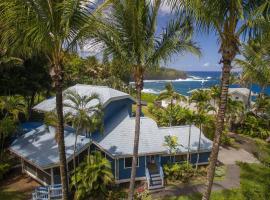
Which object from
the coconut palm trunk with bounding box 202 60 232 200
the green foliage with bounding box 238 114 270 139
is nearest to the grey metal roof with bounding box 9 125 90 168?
the coconut palm trunk with bounding box 202 60 232 200

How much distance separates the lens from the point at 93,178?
18.6m

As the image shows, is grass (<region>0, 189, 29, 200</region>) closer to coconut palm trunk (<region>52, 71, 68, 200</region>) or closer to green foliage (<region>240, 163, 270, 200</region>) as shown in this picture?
coconut palm trunk (<region>52, 71, 68, 200</region>)

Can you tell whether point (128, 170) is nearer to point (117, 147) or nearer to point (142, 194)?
point (117, 147)

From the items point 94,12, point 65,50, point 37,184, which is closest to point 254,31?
point 94,12

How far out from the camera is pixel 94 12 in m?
11.3

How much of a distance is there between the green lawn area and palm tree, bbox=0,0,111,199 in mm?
13609

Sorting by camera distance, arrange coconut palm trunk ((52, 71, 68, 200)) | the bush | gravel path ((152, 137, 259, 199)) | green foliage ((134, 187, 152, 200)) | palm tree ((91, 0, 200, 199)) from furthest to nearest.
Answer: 1. the bush
2. gravel path ((152, 137, 259, 199))
3. green foliage ((134, 187, 152, 200))
4. palm tree ((91, 0, 200, 199))
5. coconut palm trunk ((52, 71, 68, 200))

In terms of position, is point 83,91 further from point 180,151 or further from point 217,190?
point 217,190

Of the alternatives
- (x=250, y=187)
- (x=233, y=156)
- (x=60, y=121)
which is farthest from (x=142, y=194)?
(x=233, y=156)

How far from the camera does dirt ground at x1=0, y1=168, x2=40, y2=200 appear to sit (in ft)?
65.1

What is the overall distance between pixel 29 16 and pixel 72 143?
13660 mm

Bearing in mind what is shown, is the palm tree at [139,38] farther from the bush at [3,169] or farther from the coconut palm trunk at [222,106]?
the bush at [3,169]

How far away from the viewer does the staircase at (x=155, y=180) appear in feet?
67.2

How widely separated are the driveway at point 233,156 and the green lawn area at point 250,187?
1.21 meters
